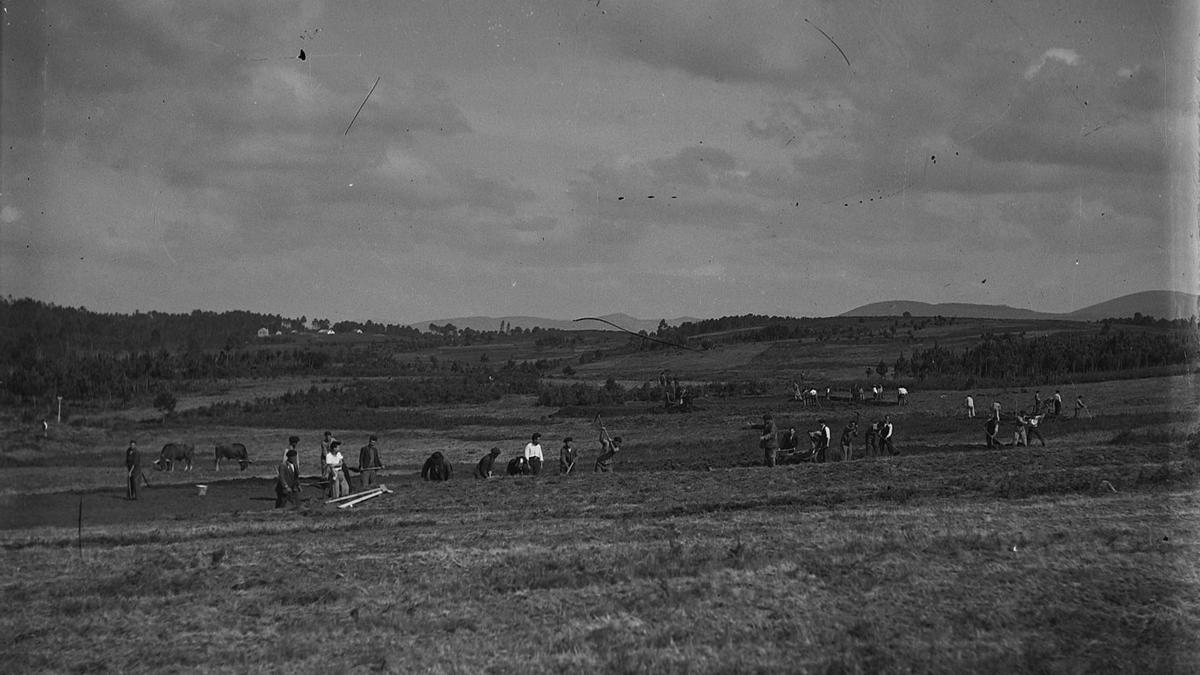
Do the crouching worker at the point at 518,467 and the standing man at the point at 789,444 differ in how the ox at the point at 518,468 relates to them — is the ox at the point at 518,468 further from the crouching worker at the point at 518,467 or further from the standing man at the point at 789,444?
the standing man at the point at 789,444

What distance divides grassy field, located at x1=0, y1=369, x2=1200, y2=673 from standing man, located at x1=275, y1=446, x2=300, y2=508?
2.78ft

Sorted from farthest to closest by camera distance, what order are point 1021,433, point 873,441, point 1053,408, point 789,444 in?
point 1053,408 < point 873,441 < point 1021,433 < point 789,444

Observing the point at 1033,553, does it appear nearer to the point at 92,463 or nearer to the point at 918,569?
the point at 918,569

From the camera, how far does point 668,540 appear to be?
16.9m

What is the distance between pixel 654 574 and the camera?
1426 centimetres

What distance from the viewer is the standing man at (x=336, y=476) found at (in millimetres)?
25406

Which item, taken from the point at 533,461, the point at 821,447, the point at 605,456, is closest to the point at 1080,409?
the point at 821,447

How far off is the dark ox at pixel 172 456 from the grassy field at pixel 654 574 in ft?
34.0

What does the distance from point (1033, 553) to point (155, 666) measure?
11.9 meters

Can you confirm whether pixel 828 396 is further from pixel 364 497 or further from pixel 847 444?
pixel 364 497

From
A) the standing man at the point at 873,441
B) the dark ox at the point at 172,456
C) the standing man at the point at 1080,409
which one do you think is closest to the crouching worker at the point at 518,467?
the standing man at the point at 873,441

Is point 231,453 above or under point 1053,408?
under

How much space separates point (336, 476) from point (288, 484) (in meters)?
1.24

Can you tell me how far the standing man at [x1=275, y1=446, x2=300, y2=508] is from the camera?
24.7 m
